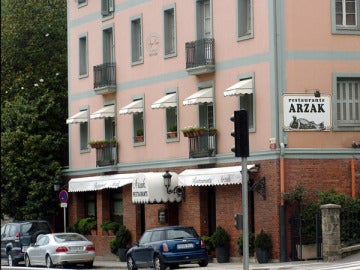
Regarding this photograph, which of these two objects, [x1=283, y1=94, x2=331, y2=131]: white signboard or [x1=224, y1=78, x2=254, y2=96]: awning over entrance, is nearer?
[x1=283, y1=94, x2=331, y2=131]: white signboard

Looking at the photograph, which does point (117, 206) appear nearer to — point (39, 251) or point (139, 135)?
point (139, 135)

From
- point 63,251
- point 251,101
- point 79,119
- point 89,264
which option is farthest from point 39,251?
point 251,101

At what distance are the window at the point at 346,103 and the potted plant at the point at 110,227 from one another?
13.3 meters

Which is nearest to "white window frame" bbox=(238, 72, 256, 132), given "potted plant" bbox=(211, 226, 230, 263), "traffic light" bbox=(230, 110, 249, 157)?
"potted plant" bbox=(211, 226, 230, 263)

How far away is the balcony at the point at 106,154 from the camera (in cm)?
4912

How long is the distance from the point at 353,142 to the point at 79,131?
57.4ft

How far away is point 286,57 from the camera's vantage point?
38219 millimetres

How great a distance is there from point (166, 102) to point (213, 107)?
284 centimetres

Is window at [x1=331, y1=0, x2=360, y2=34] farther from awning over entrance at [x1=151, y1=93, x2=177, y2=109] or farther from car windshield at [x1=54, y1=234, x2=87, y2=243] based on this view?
car windshield at [x1=54, y1=234, x2=87, y2=243]

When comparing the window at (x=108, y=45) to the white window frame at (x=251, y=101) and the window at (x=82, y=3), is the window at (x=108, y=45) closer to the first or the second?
the window at (x=82, y=3)

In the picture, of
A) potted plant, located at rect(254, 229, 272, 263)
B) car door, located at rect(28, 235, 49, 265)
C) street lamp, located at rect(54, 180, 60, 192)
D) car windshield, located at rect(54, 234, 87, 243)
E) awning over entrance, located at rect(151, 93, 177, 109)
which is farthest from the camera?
street lamp, located at rect(54, 180, 60, 192)

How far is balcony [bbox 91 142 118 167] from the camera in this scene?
4912cm

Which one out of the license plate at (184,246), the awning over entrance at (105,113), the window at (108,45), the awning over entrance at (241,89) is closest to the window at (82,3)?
the window at (108,45)

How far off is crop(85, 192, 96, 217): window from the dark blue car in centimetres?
Result: 1502
